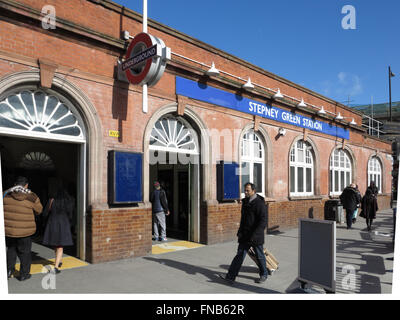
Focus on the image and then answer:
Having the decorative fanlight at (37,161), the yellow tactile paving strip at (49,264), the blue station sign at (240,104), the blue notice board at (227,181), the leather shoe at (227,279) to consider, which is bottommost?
the leather shoe at (227,279)

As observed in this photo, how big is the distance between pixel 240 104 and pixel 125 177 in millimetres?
5075

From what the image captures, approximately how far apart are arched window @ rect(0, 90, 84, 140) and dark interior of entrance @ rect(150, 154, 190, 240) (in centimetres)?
480

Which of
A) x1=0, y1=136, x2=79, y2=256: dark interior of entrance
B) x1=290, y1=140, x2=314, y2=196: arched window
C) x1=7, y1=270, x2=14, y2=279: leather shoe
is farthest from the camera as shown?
x1=290, y1=140, x2=314, y2=196: arched window

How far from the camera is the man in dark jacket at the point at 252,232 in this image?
5.69m

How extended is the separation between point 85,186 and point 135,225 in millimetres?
1423

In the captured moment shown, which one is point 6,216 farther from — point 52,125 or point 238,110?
point 238,110

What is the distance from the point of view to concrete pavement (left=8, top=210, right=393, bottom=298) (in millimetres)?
5352

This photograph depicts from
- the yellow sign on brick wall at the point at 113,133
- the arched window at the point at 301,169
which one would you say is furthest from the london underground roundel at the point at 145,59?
the arched window at the point at 301,169

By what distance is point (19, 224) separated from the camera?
18.1ft

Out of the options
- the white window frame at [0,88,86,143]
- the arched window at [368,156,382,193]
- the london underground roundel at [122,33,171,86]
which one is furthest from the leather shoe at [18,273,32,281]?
the arched window at [368,156,382,193]

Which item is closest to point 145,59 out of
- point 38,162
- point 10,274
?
point 10,274

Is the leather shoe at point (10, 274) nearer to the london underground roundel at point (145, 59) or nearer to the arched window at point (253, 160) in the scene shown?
the london underground roundel at point (145, 59)

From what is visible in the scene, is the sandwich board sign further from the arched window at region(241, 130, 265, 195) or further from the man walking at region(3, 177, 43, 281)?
the arched window at region(241, 130, 265, 195)

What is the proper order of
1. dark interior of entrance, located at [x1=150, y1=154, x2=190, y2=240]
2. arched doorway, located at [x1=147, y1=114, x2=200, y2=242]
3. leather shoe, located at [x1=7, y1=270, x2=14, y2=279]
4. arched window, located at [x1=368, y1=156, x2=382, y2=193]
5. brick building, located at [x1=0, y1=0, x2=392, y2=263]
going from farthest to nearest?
arched window, located at [x1=368, y1=156, x2=382, y2=193] < dark interior of entrance, located at [x1=150, y1=154, x2=190, y2=240] < arched doorway, located at [x1=147, y1=114, x2=200, y2=242] < brick building, located at [x1=0, y1=0, x2=392, y2=263] < leather shoe, located at [x1=7, y1=270, x2=14, y2=279]
